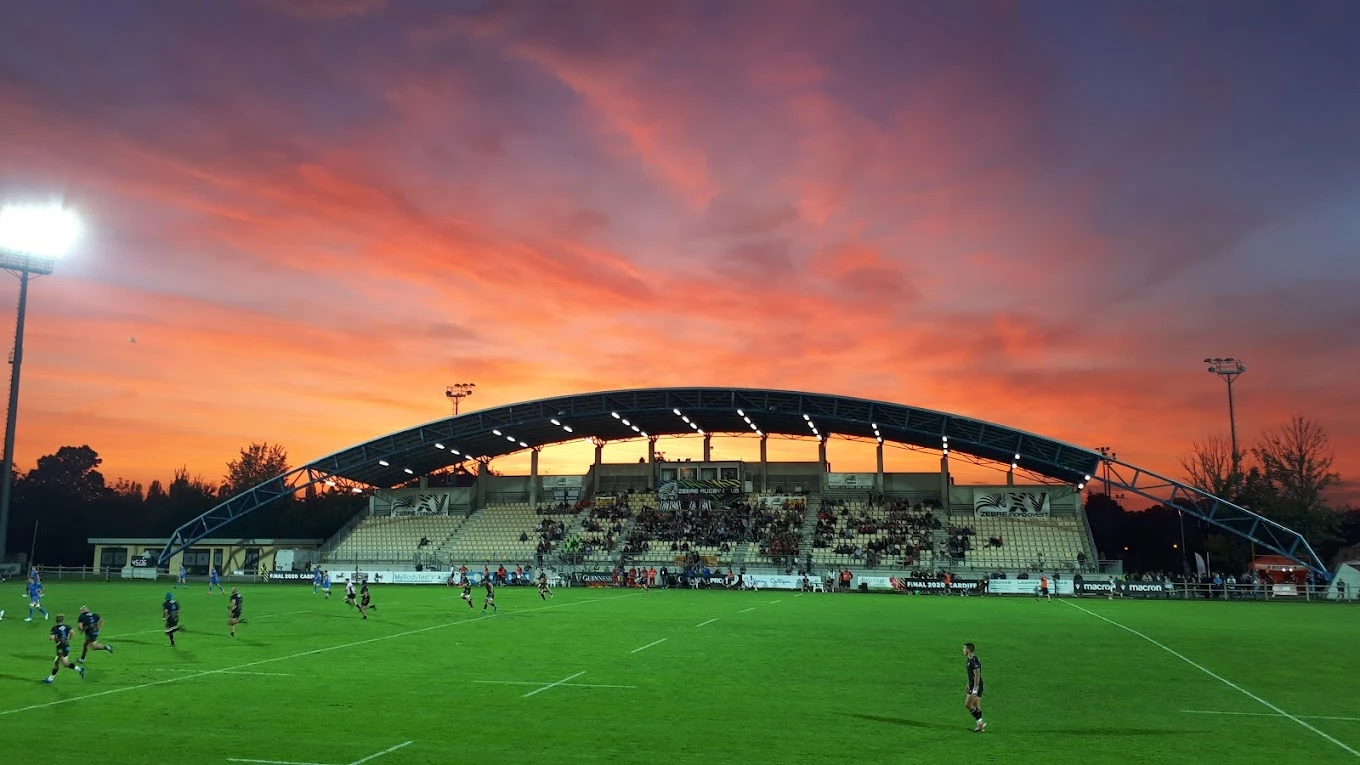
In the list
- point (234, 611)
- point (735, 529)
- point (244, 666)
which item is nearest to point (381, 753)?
point (244, 666)

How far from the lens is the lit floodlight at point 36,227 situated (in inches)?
2576

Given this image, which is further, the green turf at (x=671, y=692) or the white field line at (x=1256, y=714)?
the white field line at (x=1256, y=714)

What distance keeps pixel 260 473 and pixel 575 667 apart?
136394mm

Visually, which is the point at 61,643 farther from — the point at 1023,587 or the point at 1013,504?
the point at 1013,504

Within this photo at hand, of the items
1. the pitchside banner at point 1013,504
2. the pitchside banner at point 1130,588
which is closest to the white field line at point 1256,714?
the pitchside banner at point 1130,588

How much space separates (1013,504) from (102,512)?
103 m

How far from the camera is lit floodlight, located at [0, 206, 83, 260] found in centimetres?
6544

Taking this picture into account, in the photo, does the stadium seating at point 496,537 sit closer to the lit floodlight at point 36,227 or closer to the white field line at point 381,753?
the lit floodlight at point 36,227

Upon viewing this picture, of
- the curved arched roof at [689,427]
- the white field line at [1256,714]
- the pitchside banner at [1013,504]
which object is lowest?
the white field line at [1256,714]

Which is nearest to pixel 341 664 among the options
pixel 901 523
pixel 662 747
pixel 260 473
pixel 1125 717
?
pixel 662 747

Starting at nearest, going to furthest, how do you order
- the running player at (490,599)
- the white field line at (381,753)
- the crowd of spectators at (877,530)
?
the white field line at (381,753), the running player at (490,599), the crowd of spectators at (877,530)

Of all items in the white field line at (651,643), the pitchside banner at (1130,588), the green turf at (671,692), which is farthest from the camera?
the pitchside banner at (1130,588)

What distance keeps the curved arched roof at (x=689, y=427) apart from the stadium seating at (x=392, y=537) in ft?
15.7

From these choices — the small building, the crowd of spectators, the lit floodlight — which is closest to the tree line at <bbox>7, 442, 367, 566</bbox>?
the small building
